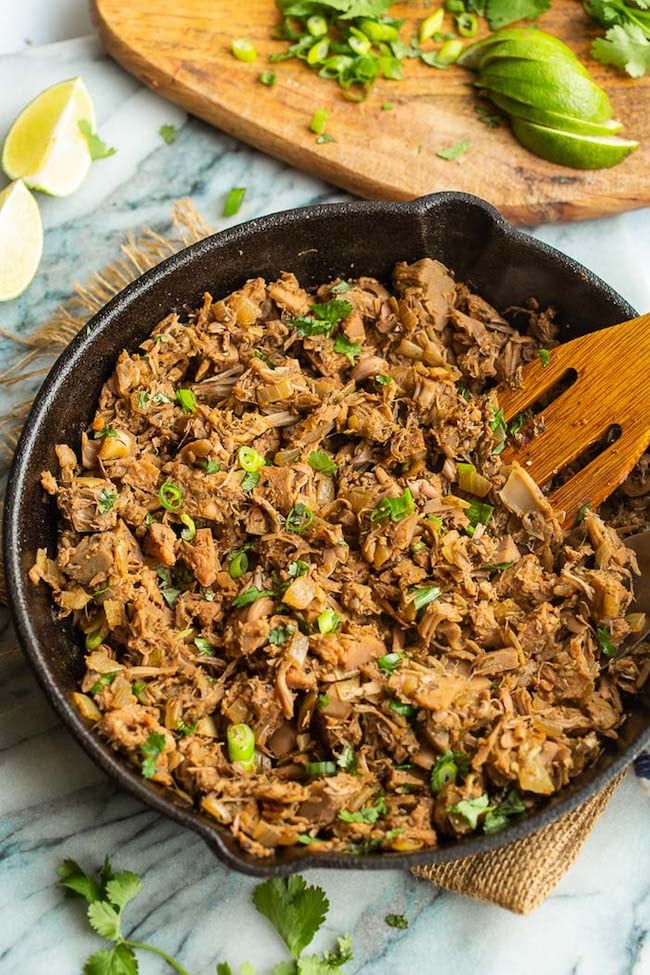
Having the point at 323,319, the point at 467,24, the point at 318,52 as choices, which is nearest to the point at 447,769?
the point at 323,319

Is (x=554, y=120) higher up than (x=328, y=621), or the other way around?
(x=554, y=120)

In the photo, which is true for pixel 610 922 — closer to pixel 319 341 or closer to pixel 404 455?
pixel 404 455

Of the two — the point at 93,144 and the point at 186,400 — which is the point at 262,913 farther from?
the point at 93,144

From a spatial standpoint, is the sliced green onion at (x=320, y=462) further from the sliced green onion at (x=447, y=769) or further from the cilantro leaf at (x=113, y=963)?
the cilantro leaf at (x=113, y=963)

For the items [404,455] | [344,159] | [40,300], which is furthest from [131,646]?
[344,159]

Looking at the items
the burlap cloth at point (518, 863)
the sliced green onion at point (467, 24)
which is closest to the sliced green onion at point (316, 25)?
the sliced green onion at point (467, 24)

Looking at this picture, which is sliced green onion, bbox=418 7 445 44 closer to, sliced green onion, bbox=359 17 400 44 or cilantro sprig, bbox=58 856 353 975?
sliced green onion, bbox=359 17 400 44

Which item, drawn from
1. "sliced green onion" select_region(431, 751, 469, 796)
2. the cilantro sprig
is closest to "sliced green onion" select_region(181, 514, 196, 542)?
"sliced green onion" select_region(431, 751, 469, 796)
